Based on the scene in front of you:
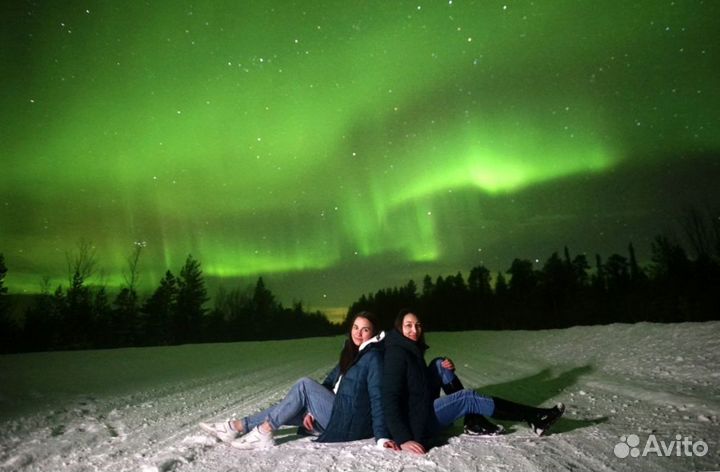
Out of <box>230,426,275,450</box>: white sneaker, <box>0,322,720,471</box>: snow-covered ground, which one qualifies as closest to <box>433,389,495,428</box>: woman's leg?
<box>0,322,720,471</box>: snow-covered ground

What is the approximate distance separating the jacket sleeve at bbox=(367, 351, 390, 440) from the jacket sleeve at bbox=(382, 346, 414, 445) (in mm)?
49

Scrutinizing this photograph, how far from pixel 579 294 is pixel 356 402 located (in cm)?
5310

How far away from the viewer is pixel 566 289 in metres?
52.1

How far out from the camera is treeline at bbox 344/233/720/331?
36.0m

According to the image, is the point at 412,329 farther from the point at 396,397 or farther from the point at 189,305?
the point at 189,305

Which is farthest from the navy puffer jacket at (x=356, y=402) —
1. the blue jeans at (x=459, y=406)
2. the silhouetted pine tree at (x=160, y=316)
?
the silhouetted pine tree at (x=160, y=316)

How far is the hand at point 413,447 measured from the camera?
3.61 metres

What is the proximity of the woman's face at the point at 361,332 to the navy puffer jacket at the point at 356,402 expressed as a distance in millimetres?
224

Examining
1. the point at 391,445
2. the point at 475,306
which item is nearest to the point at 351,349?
the point at 391,445

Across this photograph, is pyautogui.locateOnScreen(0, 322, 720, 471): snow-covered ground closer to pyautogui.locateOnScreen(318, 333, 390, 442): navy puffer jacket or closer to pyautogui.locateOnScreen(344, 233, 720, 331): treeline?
pyautogui.locateOnScreen(318, 333, 390, 442): navy puffer jacket

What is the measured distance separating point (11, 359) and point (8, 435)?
561 inches

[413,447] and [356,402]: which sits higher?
[356,402]

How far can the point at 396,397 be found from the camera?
150 inches

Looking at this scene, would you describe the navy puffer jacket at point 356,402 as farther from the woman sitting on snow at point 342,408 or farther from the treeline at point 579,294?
the treeline at point 579,294
